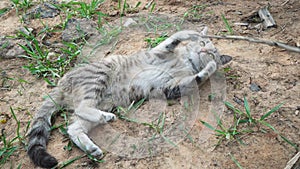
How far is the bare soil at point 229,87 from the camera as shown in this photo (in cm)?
238

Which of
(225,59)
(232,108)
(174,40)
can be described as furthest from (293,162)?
(174,40)

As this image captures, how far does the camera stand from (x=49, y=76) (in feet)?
11.1

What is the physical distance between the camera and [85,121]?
2.76m

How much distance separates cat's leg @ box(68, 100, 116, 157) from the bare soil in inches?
4.4

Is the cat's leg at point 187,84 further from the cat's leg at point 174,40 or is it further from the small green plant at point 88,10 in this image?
the small green plant at point 88,10

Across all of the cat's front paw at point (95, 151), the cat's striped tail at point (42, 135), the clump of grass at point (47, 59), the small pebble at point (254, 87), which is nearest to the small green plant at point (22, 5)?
the clump of grass at point (47, 59)

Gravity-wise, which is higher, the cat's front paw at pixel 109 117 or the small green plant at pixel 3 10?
the small green plant at pixel 3 10

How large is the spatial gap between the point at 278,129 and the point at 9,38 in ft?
11.1

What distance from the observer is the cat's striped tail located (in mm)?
2324

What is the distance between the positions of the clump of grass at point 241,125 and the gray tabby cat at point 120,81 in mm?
589

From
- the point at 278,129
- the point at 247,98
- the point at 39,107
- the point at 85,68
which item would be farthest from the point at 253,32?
the point at 39,107

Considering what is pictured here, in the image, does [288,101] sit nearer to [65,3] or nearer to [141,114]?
[141,114]

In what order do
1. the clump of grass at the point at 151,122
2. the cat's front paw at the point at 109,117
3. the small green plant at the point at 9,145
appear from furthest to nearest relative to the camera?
the cat's front paw at the point at 109,117, the clump of grass at the point at 151,122, the small green plant at the point at 9,145

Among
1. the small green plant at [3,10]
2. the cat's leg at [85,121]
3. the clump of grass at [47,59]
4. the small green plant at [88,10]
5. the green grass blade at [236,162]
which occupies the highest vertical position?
the small green plant at [3,10]
